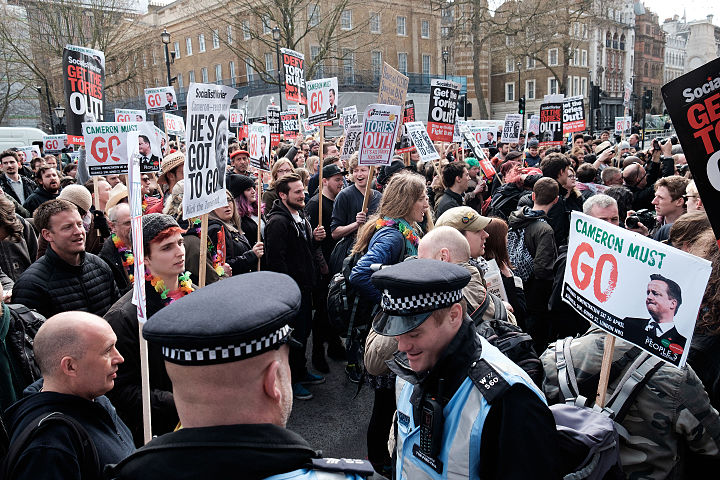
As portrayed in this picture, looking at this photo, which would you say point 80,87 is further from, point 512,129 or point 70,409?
point 512,129

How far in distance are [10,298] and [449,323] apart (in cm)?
344

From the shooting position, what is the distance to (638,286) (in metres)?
2.31

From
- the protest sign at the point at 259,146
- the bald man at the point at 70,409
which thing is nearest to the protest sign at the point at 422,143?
the protest sign at the point at 259,146

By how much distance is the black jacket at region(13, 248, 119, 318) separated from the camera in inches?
150

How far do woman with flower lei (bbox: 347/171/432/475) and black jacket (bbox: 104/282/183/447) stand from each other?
1.35m

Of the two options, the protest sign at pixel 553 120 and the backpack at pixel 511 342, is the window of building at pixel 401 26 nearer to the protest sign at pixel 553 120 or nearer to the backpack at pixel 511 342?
the protest sign at pixel 553 120

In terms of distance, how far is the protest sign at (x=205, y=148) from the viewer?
3.36 m

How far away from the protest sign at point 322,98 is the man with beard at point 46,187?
414 centimetres

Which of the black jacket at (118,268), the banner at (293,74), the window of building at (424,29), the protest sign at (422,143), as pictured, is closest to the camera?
the black jacket at (118,268)

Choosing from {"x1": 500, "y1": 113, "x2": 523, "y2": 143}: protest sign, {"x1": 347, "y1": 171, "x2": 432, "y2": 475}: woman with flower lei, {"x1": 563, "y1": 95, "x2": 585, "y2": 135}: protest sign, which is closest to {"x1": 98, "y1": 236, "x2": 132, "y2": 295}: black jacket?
{"x1": 347, "y1": 171, "x2": 432, "y2": 475}: woman with flower lei

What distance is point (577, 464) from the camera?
6.53 feet

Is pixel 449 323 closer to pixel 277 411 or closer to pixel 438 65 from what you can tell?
pixel 277 411

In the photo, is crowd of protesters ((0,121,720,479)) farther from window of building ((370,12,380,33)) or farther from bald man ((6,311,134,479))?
window of building ((370,12,380,33))

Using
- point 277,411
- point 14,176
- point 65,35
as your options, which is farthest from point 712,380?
point 65,35
